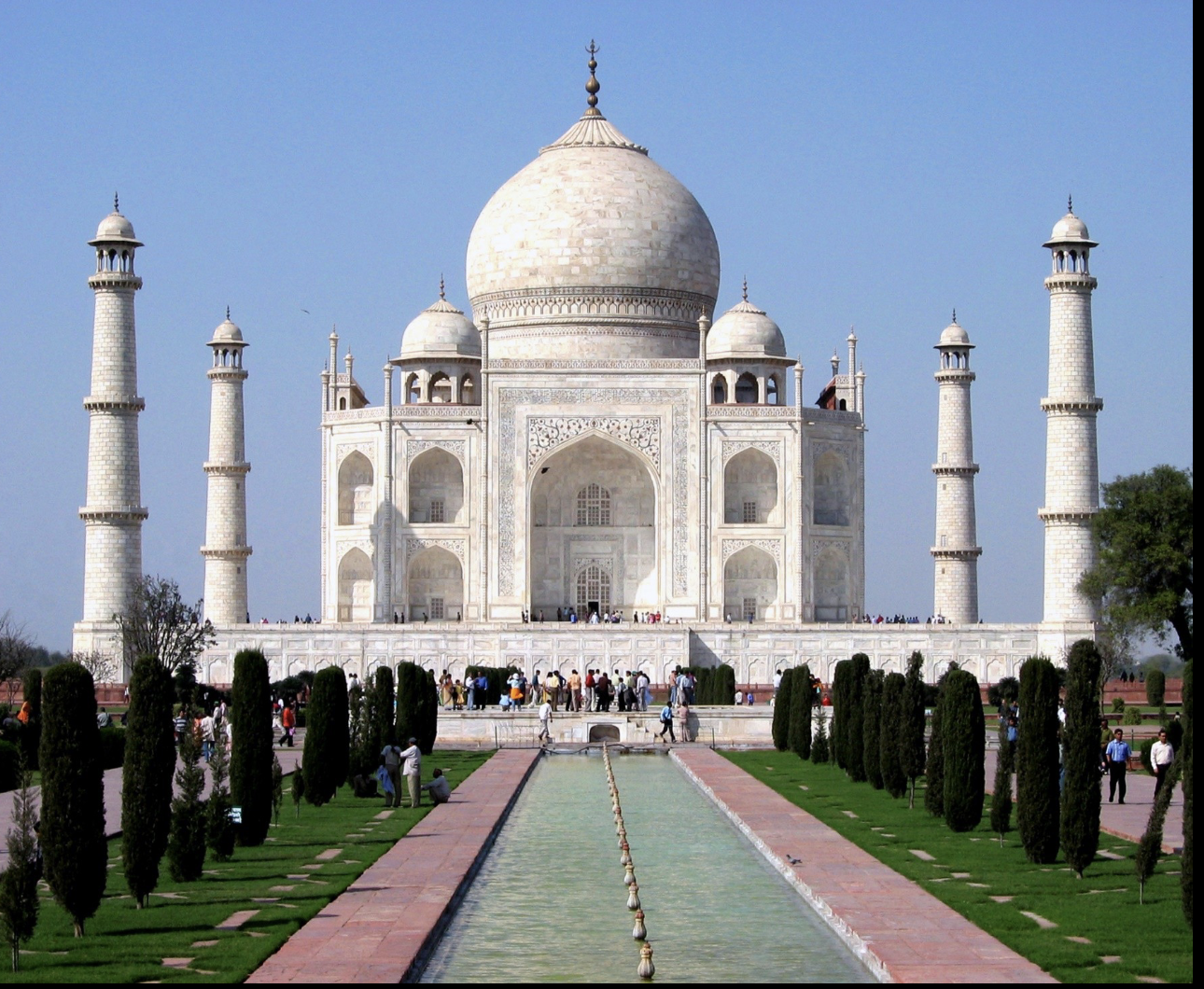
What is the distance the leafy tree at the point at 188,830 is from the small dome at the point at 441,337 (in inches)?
957

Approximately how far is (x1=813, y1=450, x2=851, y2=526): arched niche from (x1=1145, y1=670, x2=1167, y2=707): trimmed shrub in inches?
279

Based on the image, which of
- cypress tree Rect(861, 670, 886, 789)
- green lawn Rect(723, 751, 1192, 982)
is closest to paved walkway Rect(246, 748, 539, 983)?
green lawn Rect(723, 751, 1192, 982)

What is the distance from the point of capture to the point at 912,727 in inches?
586

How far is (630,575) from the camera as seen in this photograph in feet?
109

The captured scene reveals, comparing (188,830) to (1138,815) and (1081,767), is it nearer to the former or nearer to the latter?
(1081,767)

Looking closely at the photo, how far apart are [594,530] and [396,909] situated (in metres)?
24.2

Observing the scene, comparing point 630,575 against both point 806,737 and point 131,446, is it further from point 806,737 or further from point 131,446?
point 806,737

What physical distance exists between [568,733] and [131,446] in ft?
34.7

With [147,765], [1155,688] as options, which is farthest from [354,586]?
[147,765]

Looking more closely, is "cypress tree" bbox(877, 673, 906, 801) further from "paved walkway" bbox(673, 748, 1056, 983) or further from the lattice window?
the lattice window

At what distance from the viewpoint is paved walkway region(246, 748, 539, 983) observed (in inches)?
316

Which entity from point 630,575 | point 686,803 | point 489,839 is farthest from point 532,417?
point 489,839

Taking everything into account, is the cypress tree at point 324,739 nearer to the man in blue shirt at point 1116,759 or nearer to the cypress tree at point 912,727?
the cypress tree at point 912,727

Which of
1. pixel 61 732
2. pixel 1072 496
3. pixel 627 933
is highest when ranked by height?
→ pixel 1072 496
